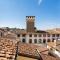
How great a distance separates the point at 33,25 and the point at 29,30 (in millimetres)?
2112

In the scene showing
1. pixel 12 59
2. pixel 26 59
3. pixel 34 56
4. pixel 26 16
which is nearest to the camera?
pixel 12 59

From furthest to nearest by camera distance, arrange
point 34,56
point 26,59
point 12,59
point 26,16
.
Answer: point 26,16 < point 34,56 < point 26,59 < point 12,59

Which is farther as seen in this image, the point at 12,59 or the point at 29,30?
the point at 29,30

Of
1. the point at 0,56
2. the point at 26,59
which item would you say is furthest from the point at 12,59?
the point at 26,59

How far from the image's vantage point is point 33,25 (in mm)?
60750

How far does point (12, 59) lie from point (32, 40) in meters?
56.3

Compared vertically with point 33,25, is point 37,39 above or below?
below

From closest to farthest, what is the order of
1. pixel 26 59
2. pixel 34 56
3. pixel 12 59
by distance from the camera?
pixel 12 59 → pixel 26 59 → pixel 34 56

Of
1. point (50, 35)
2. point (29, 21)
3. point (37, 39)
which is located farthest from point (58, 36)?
point (29, 21)

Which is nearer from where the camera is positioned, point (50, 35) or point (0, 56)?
point (0, 56)

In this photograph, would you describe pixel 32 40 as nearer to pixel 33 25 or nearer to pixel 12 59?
pixel 33 25

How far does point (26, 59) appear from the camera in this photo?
22.5ft

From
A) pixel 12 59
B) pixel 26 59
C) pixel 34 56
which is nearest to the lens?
pixel 12 59

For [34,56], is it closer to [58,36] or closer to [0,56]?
[0,56]
